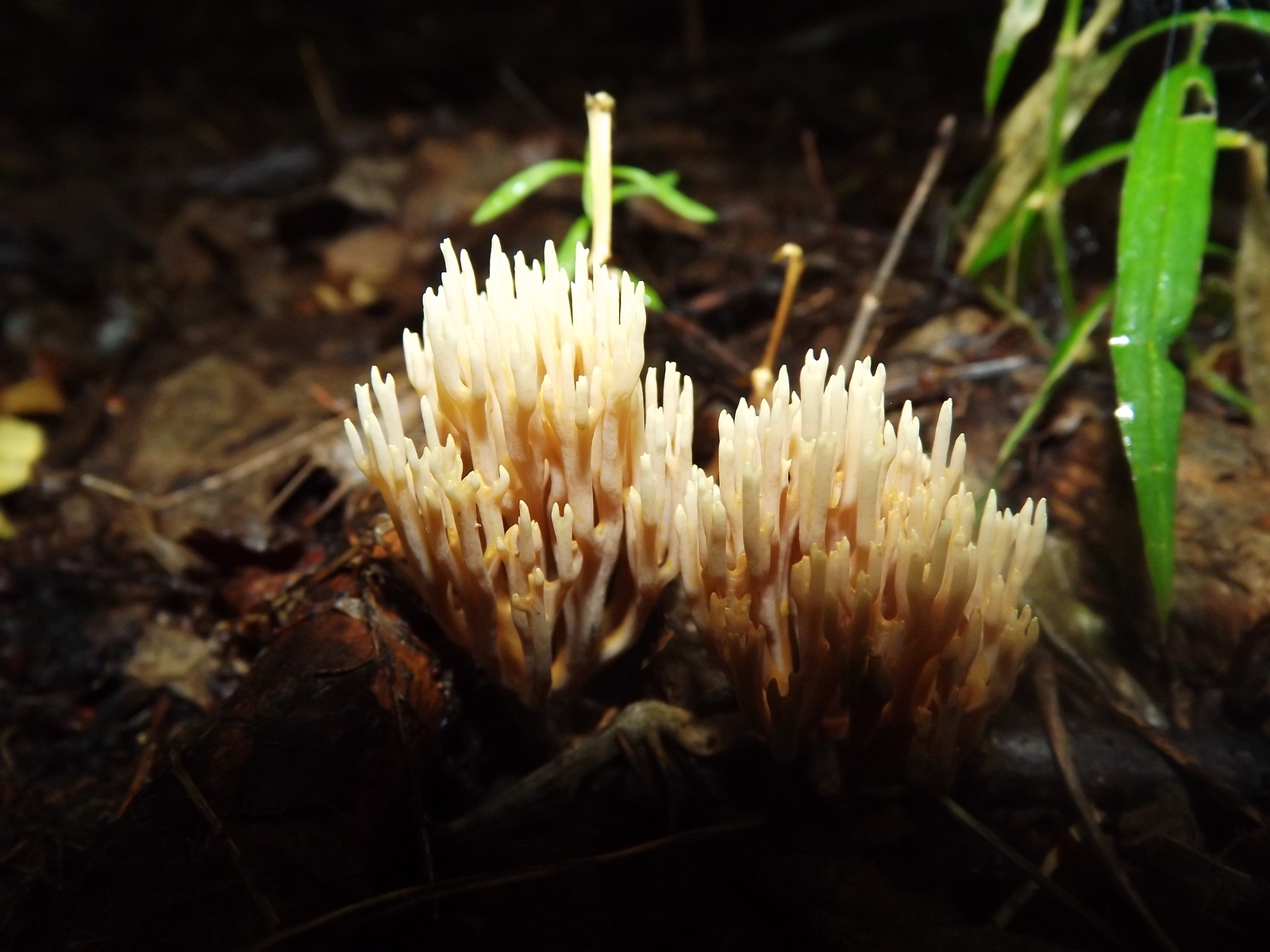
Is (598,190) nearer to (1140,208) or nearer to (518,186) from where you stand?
(518,186)

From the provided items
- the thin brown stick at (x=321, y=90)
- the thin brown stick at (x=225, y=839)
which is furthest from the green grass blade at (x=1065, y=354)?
the thin brown stick at (x=321, y=90)

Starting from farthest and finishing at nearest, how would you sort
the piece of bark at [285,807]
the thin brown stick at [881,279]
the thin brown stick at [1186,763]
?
the thin brown stick at [881,279] < the thin brown stick at [1186,763] < the piece of bark at [285,807]

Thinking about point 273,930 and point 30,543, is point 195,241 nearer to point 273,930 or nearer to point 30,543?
point 30,543

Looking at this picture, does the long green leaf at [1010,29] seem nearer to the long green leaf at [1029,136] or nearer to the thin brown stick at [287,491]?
the long green leaf at [1029,136]

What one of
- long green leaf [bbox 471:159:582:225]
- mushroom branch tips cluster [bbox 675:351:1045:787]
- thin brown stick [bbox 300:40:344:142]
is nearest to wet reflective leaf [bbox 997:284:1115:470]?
mushroom branch tips cluster [bbox 675:351:1045:787]

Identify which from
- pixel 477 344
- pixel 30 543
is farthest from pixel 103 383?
pixel 477 344
